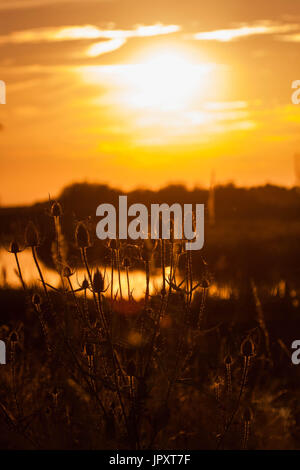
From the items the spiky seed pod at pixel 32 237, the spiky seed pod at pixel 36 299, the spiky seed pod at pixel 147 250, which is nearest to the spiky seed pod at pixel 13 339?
the spiky seed pod at pixel 36 299

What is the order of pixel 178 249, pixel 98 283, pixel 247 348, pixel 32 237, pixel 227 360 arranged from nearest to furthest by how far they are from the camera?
pixel 98 283 < pixel 247 348 < pixel 32 237 < pixel 227 360 < pixel 178 249

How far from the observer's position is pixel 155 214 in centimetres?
341

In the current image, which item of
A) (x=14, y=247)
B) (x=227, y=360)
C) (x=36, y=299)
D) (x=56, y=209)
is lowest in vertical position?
(x=227, y=360)

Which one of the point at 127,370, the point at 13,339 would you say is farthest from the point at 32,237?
the point at 127,370

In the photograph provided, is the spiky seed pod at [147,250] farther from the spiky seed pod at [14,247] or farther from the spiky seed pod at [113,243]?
the spiky seed pod at [14,247]

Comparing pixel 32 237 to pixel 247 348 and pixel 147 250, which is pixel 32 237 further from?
pixel 247 348

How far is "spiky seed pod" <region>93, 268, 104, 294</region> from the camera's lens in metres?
3.20

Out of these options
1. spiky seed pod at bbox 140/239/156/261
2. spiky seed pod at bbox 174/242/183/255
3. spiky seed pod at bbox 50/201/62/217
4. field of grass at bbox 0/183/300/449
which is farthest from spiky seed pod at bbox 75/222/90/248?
spiky seed pod at bbox 174/242/183/255

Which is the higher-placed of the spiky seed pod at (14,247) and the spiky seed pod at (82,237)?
the spiky seed pod at (82,237)

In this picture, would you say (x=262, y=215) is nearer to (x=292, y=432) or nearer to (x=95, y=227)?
(x=292, y=432)

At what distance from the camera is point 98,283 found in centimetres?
322

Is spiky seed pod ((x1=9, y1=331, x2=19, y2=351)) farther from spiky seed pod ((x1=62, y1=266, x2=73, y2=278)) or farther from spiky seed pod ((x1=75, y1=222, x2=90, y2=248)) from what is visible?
spiky seed pod ((x1=75, y1=222, x2=90, y2=248))

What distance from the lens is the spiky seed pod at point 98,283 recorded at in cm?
320

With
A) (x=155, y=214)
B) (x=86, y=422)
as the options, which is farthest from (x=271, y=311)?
(x=155, y=214)
